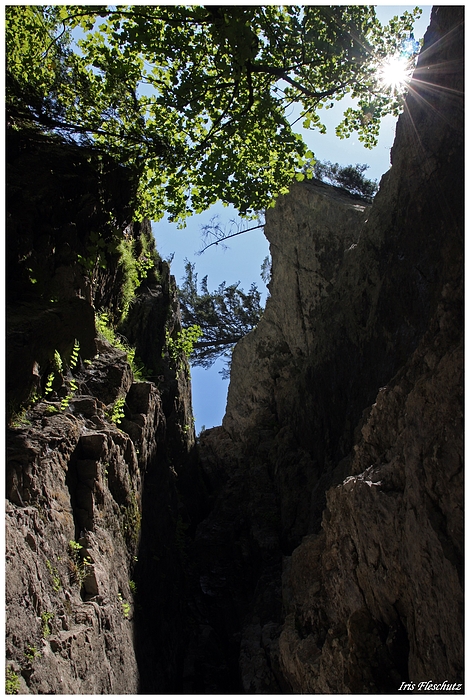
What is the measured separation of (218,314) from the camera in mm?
23125

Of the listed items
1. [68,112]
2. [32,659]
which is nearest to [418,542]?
Answer: [32,659]

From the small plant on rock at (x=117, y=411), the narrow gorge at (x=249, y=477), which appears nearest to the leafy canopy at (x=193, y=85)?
the narrow gorge at (x=249, y=477)

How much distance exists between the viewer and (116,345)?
32.6 ft

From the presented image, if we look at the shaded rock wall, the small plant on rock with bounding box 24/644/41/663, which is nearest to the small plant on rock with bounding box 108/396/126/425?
the shaded rock wall

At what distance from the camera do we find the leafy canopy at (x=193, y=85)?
946 cm

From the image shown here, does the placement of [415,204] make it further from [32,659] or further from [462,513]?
[32,659]

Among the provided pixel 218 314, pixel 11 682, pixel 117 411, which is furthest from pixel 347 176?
pixel 11 682

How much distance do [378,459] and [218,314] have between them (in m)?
16.6

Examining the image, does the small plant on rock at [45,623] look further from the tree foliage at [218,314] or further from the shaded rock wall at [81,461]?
the tree foliage at [218,314]

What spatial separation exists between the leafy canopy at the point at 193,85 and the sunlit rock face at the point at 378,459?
8.36 feet

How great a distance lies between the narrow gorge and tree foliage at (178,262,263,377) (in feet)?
27.4

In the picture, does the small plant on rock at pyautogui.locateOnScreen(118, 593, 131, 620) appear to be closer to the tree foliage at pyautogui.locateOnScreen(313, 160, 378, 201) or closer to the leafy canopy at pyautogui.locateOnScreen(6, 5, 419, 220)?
the leafy canopy at pyautogui.locateOnScreen(6, 5, 419, 220)

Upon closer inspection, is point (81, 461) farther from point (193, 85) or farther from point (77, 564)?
point (193, 85)

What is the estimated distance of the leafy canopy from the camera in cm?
946
